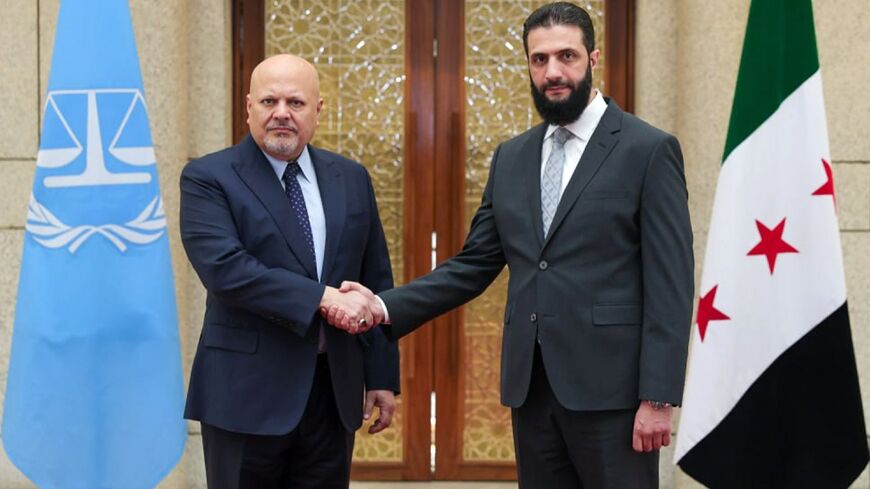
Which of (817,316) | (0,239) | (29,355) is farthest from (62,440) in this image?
(817,316)

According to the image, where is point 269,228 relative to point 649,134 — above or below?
below

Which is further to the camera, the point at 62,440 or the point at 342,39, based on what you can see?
the point at 342,39

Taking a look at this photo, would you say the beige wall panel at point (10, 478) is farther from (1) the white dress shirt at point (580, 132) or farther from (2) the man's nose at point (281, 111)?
(1) the white dress shirt at point (580, 132)

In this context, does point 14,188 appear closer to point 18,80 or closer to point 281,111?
point 18,80

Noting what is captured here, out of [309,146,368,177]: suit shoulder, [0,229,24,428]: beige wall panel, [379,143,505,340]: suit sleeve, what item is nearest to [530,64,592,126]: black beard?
[379,143,505,340]: suit sleeve

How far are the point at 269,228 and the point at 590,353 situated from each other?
93 centimetres

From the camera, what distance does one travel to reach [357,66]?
4.71 metres

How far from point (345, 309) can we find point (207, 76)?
91.8 inches

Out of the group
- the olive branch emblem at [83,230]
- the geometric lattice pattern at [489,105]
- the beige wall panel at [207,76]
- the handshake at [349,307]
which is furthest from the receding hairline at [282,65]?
the geometric lattice pattern at [489,105]

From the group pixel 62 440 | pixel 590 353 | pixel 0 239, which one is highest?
pixel 0 239

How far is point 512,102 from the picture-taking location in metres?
4.73

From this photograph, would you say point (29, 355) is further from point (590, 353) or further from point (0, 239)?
point (590, 353)

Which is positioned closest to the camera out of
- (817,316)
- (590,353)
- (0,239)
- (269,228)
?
(590,353)

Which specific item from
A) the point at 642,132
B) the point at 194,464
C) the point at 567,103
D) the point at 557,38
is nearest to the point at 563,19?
the point at 557,38
